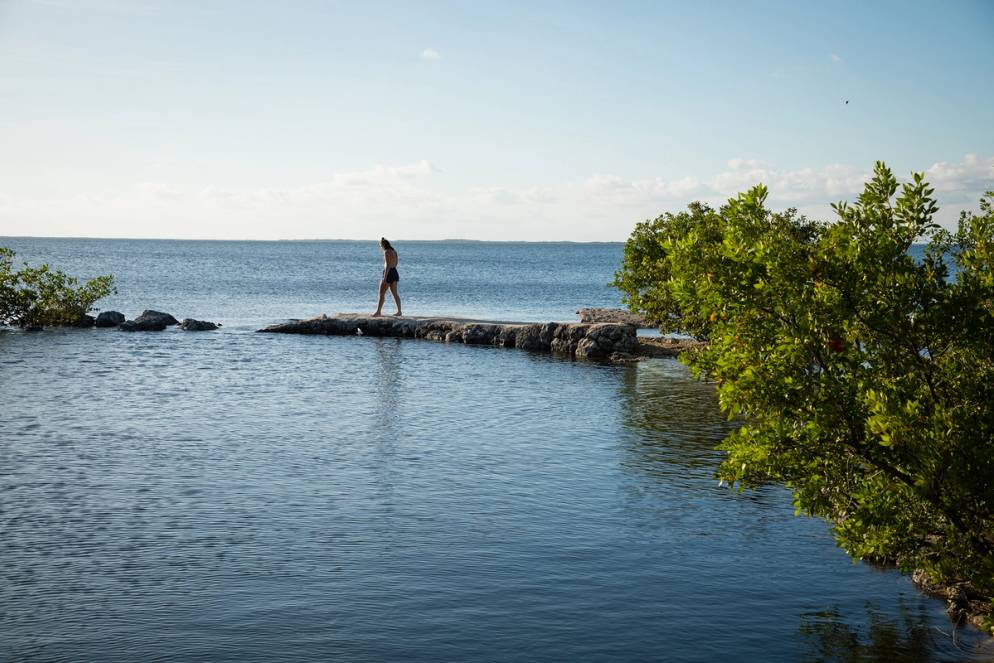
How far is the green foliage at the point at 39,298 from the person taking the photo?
38.8m

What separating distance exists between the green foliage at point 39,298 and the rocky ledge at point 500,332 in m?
8.23

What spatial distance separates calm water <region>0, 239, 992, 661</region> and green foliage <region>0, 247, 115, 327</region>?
52.1 feet

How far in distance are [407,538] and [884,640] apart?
6.25 m

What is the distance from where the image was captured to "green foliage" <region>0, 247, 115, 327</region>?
38.8 meters

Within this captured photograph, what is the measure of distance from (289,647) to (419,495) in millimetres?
5708

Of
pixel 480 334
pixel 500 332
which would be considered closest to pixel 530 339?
pixel 500 332

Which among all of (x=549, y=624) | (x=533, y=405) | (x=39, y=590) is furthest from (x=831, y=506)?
(x=533, y=405)

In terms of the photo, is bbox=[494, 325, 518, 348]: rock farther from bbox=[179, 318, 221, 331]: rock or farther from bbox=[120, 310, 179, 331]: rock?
bbox=[120, 310, 179, 331]: rock

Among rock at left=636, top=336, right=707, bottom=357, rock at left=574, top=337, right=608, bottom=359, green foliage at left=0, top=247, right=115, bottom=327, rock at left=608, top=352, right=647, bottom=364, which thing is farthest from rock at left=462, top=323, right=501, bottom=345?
green foliage at left=0, top=247, right=115, bottom=327

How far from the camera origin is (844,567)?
12.4 meters

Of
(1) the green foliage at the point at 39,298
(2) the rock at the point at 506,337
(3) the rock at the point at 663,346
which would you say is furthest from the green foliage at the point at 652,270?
(1) the green foliage at the point at 39,298

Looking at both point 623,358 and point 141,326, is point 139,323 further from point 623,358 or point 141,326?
point 623,358

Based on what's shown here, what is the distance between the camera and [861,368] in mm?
9141

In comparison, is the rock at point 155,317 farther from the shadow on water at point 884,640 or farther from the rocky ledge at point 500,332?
the shadow on water at point 884,640
